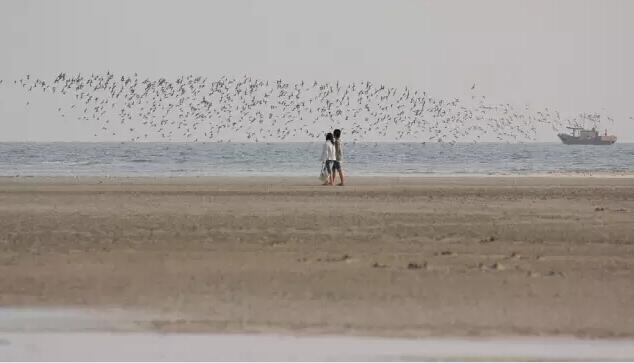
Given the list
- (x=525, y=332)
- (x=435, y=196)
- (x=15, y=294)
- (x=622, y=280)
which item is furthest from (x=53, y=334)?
(x=435, y=196)

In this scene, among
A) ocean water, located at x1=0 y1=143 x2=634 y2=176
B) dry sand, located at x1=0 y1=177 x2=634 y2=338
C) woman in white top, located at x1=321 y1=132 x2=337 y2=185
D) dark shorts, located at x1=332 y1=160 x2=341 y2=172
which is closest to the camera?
dry sand, located at x1=0 y1=177 x2=634 y2=338

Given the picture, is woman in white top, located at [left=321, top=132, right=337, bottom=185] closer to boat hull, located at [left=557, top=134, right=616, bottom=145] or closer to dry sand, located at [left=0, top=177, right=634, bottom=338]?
dry sand, located at [left=0, top=177, right=634, bottom=338]

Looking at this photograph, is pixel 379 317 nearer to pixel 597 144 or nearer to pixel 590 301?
pixel 590 301

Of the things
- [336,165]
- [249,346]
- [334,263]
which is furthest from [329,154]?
[249,346]

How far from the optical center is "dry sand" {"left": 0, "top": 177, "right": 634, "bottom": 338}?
1004cm

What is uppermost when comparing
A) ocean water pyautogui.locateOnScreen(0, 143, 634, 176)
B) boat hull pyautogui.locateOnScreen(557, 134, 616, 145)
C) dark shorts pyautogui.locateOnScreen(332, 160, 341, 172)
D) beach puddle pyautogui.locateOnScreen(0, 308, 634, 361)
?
beach puddle pyautogui.locateOnScreen(0, 308, 634, 361)

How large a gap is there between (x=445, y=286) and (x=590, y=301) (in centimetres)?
155

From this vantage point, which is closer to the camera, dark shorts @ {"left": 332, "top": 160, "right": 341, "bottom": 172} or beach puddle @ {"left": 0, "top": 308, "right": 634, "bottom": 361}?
beach puddle @ {"left": 0, "top": 308, "right": 634, "bottom": 361}

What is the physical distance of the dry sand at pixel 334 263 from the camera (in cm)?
1004

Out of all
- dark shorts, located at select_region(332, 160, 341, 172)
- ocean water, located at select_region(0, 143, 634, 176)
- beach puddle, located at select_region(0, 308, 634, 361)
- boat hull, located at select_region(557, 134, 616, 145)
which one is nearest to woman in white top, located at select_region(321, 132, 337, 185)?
dark shorts, located at select_region(332, 160, 341, 172)

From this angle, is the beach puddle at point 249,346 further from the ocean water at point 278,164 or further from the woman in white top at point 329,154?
the ocean water at point 278,164

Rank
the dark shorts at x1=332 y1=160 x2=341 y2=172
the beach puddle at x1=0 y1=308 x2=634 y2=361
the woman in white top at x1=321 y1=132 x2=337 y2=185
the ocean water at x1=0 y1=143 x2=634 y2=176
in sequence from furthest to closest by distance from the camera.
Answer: the ocean water at x1=0 y1=143 x2=634 y2=176 → the dark shorts at x1=332 y1=160 x2=341 y2=172 → the woman in white top at x1=321 y1=132 x2=337 y2=185 → the beach puddle at x1=0 y1=308 x2=634 y2=361

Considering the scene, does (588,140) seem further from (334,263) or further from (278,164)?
(334,263)

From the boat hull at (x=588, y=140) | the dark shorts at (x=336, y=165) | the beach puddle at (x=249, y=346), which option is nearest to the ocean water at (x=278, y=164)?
the dark shorts at (x=336, y=165)
